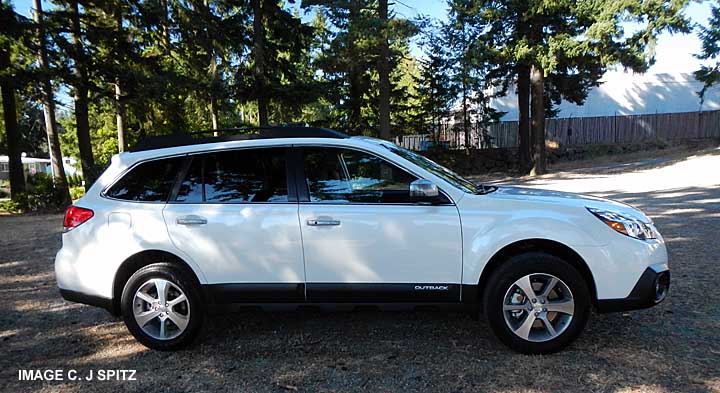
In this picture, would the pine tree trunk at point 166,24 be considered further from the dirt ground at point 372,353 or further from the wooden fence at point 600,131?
the wooden fence at point 600,131

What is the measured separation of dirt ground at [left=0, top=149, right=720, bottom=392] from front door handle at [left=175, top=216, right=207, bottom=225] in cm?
103

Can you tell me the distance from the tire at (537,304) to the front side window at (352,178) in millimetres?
961

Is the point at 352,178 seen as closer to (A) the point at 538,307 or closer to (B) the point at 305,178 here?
Result: (B) the point at 305,178

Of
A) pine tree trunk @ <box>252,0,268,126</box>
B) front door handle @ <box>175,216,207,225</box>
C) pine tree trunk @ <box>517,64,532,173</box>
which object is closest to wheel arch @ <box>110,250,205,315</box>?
front door handle @ <box>175,216,207,225</box>

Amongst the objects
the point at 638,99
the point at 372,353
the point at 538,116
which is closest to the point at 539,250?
the point at 372,353

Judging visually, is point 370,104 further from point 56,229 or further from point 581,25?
point 56,229

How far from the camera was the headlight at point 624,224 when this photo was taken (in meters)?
3.47

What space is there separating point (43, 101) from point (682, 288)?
19063 mm

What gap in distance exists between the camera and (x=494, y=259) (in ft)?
11.7

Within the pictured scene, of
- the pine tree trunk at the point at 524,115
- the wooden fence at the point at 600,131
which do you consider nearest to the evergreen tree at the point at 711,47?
the wooden fence at the point at 600,131

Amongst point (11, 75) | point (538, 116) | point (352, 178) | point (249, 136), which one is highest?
point (11, 75)

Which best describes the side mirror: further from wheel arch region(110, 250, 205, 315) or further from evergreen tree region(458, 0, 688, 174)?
evergreen tree region(458, 0, 688, 174)

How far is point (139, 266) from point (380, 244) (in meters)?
1.99

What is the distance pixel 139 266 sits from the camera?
3787mm
